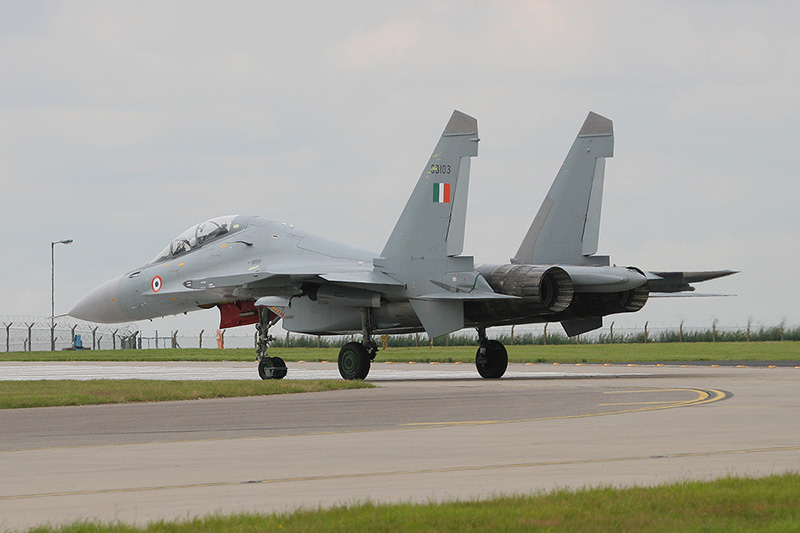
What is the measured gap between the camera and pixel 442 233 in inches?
1016

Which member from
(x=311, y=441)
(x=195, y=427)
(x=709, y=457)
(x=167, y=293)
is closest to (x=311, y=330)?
(x=167, y=293)

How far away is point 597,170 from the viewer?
28.2 metres

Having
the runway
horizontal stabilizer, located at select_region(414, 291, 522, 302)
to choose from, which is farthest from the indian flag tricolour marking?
the runway

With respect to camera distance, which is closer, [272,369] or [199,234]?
[272,369]

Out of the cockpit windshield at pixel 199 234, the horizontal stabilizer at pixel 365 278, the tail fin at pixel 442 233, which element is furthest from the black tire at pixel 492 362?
the cockpit windshield at pixel 199 234

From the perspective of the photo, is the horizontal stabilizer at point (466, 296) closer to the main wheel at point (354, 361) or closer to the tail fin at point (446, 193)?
the tail fin at point (446, 193)

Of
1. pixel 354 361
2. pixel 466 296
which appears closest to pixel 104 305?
pixel 354 361

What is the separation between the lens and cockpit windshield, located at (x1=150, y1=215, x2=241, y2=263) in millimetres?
29453

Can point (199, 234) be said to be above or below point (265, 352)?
above

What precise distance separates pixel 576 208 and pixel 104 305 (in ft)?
42.5

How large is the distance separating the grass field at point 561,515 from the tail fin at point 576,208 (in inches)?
775

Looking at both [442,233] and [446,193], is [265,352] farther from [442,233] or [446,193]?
[446,193]

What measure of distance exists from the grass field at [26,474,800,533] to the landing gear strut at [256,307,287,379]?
2005cm

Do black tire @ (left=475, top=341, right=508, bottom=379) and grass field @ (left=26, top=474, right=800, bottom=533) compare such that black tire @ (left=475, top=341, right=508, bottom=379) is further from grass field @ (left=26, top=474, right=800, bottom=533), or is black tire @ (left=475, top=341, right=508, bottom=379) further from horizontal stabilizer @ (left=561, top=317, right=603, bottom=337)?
grass field @ (left=26, top=474, right=800, bottom=533)
